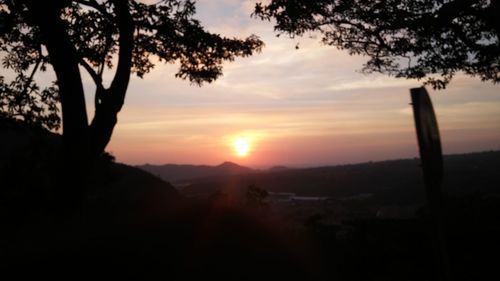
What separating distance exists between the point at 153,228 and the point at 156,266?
157 centimetres

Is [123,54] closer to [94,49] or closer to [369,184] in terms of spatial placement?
[94,49]

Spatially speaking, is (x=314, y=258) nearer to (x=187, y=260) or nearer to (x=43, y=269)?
(x=187, y=260)

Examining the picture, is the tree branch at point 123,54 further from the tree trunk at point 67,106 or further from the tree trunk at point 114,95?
the tree trunk at point 67,106

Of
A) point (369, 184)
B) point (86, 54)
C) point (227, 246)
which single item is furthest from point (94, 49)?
point (369, 184)

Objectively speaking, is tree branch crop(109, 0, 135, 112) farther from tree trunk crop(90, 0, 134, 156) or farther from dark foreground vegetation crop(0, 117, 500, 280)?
dark foreground vegetation crop(0, 117, 500, 280)

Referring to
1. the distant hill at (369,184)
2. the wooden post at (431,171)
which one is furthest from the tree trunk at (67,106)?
the distant hill at (369,184)

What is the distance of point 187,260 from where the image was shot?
25.3 feet

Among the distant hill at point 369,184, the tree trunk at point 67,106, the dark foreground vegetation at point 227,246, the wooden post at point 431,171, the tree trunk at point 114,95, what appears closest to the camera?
the wooden post at point 431,171

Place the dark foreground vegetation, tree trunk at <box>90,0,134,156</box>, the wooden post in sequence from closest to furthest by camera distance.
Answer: the wooden post < the dark foreground vegetation < tree trunk at <box>90,0,134,156</box>

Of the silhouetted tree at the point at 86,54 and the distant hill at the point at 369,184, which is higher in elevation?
the silhouetted tree at the point at 86,54

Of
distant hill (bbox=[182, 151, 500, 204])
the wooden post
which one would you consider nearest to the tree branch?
the wooden post

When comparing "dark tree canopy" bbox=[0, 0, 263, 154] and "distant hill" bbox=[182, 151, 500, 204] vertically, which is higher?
"dark tree canopy" bbox=[0, 0, 263, 154]

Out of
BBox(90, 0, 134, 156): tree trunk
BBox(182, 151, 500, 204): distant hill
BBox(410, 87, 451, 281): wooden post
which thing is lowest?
BBox(182, 151, 500, 204): distant hill

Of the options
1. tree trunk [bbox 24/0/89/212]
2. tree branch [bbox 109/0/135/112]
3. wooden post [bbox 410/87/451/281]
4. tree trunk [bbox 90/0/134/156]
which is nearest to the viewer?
wooden post [bbox 410/87/451/281]
